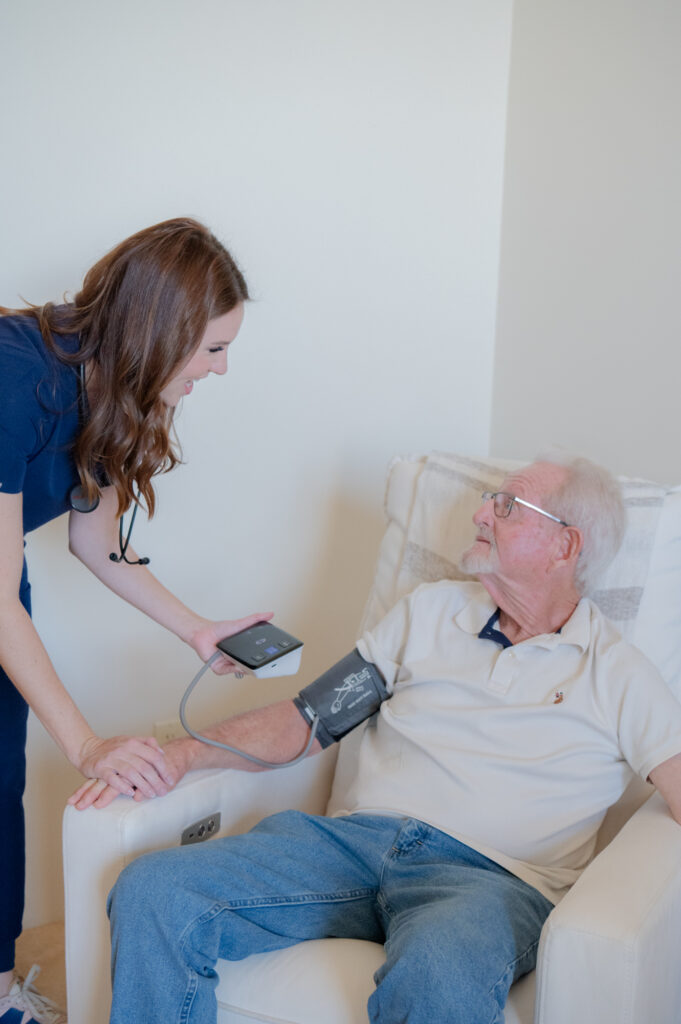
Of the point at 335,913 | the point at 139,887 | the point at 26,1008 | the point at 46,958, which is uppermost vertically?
the point at 139,887

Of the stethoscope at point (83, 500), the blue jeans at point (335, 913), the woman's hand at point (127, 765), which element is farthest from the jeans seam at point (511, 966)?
the stethoscope at point (83, 500)

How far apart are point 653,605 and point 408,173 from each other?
3.97 feet

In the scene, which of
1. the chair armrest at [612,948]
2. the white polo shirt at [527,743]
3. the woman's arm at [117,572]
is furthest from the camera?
the woman's arm at [117,572]

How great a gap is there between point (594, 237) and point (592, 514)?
827 mm

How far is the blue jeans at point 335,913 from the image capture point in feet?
3.59

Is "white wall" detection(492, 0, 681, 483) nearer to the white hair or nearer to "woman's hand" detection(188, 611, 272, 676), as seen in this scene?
the white hair

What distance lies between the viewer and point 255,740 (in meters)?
1.52

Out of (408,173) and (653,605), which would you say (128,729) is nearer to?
(653,605)

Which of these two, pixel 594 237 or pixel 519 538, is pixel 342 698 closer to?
pixel 519 538

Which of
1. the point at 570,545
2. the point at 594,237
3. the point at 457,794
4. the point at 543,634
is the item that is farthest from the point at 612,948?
the point at 594,237

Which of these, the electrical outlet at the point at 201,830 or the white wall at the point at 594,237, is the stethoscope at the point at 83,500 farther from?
the white wall at the point at 594,237

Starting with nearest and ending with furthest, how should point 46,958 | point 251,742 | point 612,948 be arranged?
point 612,948 < point 251,742 < point 46,958

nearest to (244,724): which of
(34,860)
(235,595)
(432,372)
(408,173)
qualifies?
(235,595)

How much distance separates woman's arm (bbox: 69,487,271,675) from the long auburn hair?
20cm
